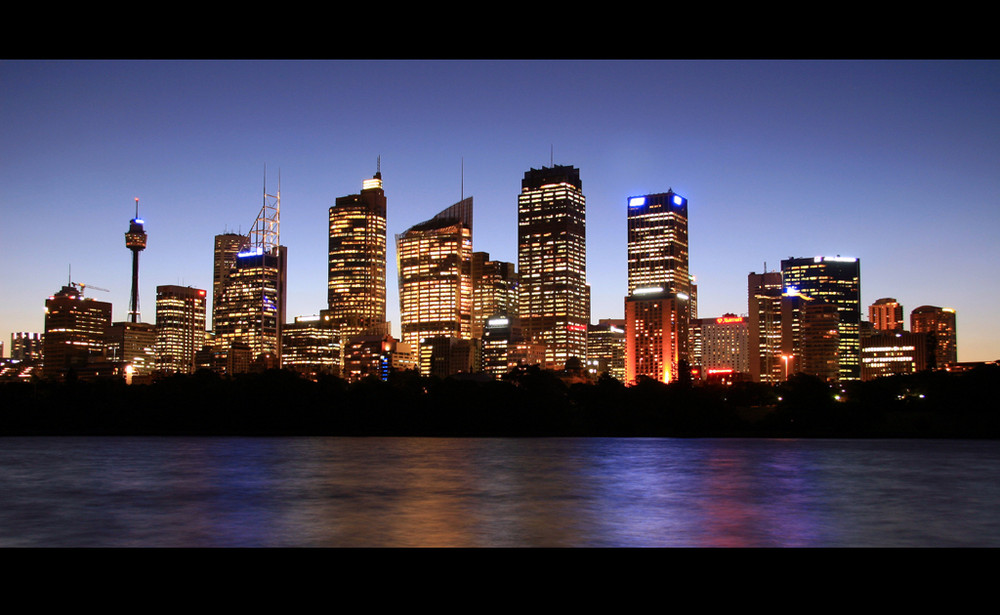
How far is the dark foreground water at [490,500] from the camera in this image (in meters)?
12.2

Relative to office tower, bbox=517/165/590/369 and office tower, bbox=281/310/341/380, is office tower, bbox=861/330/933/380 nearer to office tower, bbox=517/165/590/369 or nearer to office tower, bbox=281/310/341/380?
office tower, bbox=517/165/590/369

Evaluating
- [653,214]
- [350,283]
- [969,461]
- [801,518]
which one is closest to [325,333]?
[350,283]

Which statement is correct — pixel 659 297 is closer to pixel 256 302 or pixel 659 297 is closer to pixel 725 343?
pixel 725 343

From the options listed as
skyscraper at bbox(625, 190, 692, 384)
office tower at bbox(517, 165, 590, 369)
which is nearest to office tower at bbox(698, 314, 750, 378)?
skyscraper at bbox(625, 190, 692, 384)

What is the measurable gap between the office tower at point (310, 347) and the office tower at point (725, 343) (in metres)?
79.2

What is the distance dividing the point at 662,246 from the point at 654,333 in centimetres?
2715

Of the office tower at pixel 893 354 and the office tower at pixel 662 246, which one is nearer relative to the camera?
the office tower at pixel 893 354

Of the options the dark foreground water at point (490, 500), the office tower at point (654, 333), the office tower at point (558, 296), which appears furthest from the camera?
the office tower at point (558, 296)

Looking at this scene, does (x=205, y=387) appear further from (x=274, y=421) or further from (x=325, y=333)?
(x=325, y=333)

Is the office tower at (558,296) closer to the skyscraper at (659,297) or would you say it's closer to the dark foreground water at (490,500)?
the skyscraper at (659,297)

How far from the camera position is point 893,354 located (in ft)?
495

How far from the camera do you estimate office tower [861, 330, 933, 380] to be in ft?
478

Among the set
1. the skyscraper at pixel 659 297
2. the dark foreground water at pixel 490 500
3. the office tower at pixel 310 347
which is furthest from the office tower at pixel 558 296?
the dark foreground water at pixel 490 500

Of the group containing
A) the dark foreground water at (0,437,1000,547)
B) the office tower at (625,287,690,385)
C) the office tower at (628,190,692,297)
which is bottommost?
the dark foreground water at (0,437,1000,547)
